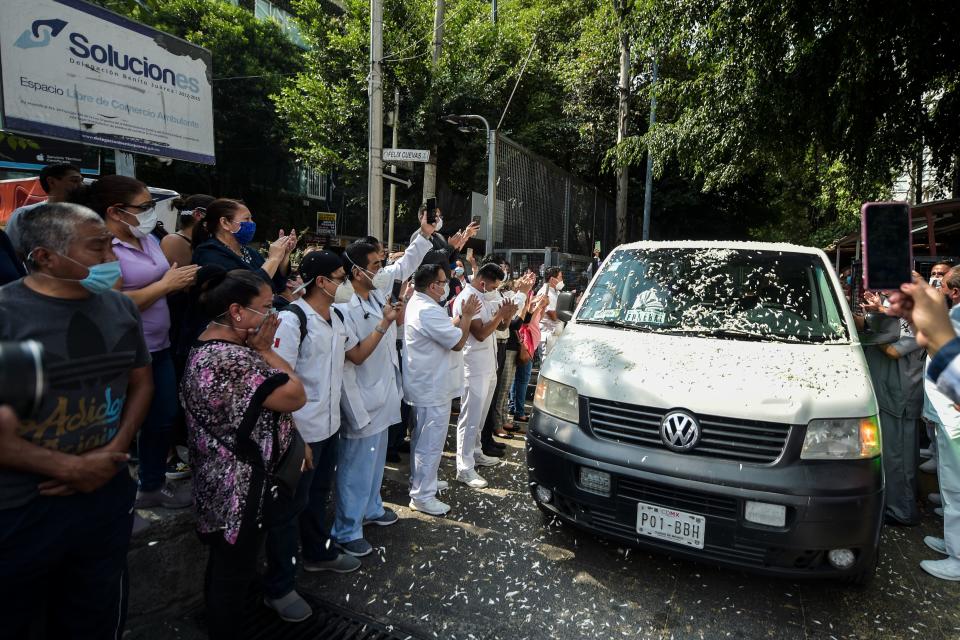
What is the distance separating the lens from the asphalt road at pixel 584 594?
9.22 ft

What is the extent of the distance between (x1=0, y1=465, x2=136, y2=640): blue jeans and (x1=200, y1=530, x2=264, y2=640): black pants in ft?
1.02

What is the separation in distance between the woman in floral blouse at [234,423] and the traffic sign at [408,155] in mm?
7528

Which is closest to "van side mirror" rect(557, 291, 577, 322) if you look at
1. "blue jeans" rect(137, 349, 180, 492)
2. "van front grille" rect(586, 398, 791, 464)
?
"van front grille" rect(586, 398, 791, 464)

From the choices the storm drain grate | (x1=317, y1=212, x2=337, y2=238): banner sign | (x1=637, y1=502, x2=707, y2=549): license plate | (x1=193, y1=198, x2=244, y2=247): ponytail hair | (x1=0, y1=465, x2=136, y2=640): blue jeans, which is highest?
(x1=317, y1=212, x2=337, y2=238): banner sign

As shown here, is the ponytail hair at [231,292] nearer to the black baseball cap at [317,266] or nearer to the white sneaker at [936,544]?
the black baseball cap at [317,266]

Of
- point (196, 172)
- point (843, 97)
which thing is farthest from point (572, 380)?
point (196, 172)

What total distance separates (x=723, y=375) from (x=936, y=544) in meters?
2.18

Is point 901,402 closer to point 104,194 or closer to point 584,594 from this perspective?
point 584,594

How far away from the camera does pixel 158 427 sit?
289 centimetres

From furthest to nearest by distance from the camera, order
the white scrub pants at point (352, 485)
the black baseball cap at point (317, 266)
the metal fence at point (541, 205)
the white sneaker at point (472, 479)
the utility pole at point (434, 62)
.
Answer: the utility pole at point (434, 62) → the metal fence at point (541, 205) → the white sneaker at point (472, 479) → the white scrub pants at point (352, 485) → the black baseball cap at point (317, 266)

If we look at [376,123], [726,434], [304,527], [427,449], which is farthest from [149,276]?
[376,123]

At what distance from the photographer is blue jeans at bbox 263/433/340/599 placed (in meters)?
2.64

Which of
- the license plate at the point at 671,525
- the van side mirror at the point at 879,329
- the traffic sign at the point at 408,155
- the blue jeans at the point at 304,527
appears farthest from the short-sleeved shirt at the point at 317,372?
the traffic sign at the point at 408,155

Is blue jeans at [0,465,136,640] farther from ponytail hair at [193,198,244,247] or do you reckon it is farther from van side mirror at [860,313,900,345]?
van side mirror at [860,313,900,345]
